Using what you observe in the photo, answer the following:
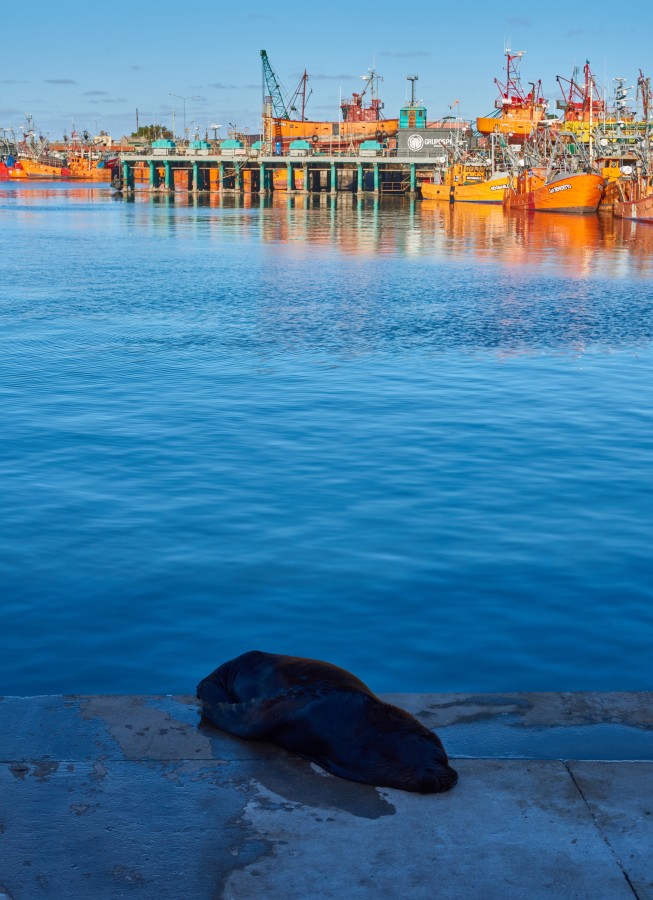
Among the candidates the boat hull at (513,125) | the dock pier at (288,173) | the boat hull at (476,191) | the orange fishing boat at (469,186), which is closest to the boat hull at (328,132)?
the dock pier at (288,173)

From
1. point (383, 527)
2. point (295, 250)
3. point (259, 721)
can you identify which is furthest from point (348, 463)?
point (295, 250)

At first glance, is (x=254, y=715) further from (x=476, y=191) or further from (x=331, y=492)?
(x=476, y=191)

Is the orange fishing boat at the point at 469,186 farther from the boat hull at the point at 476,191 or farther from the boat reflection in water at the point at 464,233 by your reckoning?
the boat reflection in water at the point at 464,233

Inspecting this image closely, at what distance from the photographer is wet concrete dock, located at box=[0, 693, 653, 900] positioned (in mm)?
4473

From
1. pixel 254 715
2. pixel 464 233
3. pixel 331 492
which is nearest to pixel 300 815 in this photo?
pixel 254 715

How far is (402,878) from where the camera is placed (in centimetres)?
448

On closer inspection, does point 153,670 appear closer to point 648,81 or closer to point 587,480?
point 587,480

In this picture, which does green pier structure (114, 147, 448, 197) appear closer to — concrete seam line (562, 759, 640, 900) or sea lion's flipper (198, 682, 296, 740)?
sea lion's flipper (198, 682, 296, 740)

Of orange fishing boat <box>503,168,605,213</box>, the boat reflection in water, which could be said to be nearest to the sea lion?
the boat reflection in water

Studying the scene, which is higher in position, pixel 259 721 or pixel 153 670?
pixel 259 721

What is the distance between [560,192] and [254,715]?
262 feet

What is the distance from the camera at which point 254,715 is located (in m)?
5.72

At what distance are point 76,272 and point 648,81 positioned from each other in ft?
243

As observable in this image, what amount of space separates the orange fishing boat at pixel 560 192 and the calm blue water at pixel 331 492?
53.0 meters
